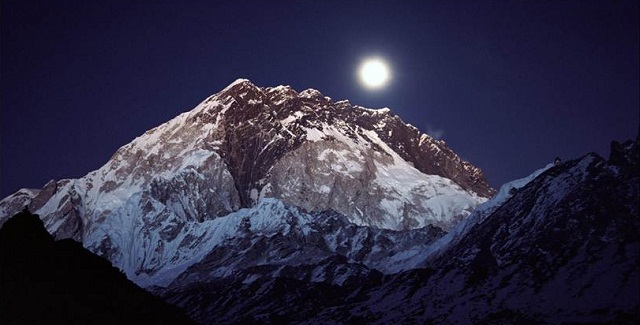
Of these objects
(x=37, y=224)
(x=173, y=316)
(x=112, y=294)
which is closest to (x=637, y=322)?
(x=173, y=316)

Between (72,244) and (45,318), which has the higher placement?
(72,244)

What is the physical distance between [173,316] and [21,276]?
106 ft

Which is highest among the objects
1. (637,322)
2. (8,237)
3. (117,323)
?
(8,237)

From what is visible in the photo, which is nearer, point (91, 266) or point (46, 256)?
point (46, 256)

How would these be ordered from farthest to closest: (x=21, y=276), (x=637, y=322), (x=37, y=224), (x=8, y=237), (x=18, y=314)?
(x=637, y=322) → (x=37, y=224) → (x=8, y=237) → (x=21, y=276) → (x=18, y=314)

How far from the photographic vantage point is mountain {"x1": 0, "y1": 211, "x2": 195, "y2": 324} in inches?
4587

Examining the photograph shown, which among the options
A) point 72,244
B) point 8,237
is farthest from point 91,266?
point 8,237

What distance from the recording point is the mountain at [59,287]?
11650 cm

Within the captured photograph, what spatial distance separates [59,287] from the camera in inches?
4948

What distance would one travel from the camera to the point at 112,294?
449ft

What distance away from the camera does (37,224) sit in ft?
459

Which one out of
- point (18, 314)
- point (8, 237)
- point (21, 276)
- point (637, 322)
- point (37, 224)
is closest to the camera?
point (18, 314)

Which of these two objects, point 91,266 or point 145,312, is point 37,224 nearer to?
point 91,266

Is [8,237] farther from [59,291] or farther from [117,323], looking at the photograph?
[117,323]
